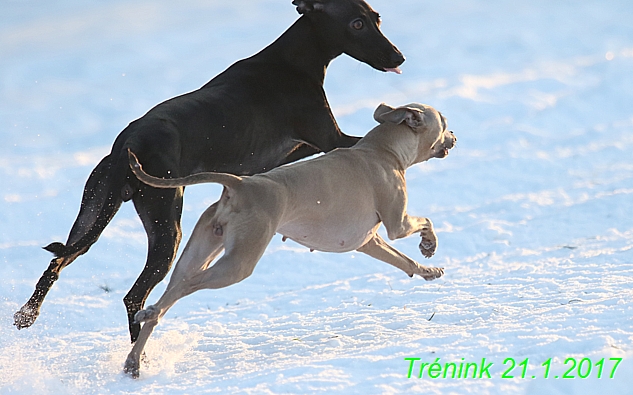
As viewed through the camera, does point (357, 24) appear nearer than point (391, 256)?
Result: No

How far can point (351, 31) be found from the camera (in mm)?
6090

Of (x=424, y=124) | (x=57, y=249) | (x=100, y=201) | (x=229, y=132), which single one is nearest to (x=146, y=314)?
(x=57, y=249)

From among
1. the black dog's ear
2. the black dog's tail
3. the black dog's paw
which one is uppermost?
the black dog's ear

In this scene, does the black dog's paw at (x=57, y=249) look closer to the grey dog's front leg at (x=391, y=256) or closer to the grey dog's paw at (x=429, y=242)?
the grey dog's front leg at (x=391, y=256)

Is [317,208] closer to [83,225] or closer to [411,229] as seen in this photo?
[411,229]

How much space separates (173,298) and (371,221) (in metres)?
1.38

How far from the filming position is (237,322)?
635cm

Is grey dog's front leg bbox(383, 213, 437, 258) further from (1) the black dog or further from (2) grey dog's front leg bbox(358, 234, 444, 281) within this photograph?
(1) the black dog

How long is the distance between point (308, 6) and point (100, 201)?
201 cm

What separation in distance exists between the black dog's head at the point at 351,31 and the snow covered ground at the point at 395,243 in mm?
1653

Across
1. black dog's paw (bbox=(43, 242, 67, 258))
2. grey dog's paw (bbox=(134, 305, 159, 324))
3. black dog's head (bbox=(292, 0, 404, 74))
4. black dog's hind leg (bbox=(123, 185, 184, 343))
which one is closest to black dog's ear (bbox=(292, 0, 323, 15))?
black dog's head (bbox=(292, 0, 404, 74))

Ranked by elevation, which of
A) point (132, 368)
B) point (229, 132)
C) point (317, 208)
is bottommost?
point (132, 368)

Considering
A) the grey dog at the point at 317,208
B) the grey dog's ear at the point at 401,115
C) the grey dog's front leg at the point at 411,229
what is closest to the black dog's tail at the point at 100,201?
the grey dog at the point at 317,208

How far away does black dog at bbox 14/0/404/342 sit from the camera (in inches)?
195
